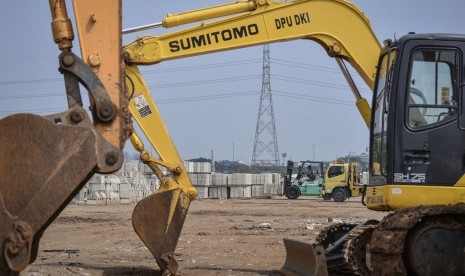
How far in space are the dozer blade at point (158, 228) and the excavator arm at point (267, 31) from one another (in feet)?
8.15

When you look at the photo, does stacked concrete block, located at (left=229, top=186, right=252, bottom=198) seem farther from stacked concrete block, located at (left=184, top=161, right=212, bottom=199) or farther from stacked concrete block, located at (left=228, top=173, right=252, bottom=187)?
stacked concrete block, located at (left=184, top=161, right=212, bottom=199)

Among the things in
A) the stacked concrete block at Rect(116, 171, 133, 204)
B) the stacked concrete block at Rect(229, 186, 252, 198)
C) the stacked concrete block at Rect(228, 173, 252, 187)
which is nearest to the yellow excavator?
the stacked concrete block at Rect(116, 171, 133, 204)

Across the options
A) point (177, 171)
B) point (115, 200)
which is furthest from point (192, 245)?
point (115, 200)

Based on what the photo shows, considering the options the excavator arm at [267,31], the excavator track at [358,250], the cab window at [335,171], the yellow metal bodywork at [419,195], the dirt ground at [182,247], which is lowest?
the dirt ground at [182,247]

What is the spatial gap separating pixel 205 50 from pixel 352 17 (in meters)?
2.34

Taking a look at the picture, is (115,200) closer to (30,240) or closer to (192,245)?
(192,245)

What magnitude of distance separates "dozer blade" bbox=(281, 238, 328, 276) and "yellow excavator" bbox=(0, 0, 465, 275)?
18 mm

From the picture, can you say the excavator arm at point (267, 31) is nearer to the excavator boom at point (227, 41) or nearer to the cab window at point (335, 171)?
the excavator boom at point (227, 41)

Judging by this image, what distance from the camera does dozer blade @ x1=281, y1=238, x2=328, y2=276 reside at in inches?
384

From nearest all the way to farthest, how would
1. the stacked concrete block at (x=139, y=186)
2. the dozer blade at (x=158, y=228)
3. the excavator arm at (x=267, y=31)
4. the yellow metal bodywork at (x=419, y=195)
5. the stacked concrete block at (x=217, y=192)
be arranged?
1. the yellow metal bodywork at (x=419, y=195)
2. the dozer blade at (x=158, y=228)
3. the excavator arm at (x=267, y=31)
4. the stacked concrete block at (x=139, y=186)
5. the stacked concrete block at (x=217, y=192)

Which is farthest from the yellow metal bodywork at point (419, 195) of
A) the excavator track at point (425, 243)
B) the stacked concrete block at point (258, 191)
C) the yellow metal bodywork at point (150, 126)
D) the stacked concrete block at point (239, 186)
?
the stacked concrete block at point (258, 191)

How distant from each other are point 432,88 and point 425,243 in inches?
70.8

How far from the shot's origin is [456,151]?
9000 mm

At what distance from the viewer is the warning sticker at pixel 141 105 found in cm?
1286
